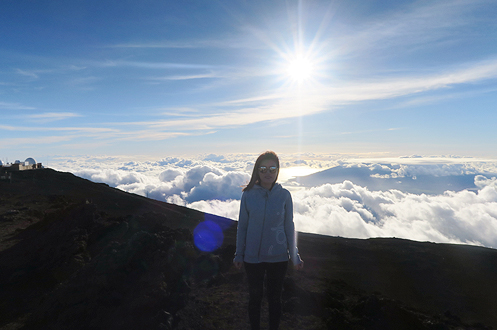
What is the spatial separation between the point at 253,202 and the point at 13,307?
258 inches

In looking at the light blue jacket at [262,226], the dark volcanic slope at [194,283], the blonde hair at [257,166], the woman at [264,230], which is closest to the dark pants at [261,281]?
the woman at [264,230]

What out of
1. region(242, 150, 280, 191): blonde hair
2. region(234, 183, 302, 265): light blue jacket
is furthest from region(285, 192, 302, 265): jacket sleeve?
region(242, 150, 280, 191): blonde hair

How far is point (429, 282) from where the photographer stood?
8055mm

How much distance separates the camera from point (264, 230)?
124 inches

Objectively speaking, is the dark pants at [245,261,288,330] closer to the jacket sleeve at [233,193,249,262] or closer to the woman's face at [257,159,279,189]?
the jacket sleeve at [233,193,249,262]

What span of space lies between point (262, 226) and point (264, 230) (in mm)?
55

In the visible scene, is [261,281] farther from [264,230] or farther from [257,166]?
[257,166]

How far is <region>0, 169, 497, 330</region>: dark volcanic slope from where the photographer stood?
477cm

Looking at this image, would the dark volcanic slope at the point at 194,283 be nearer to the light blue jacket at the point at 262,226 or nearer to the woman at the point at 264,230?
the woman at the point at 264,230

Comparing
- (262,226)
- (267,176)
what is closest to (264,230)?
(262,226)

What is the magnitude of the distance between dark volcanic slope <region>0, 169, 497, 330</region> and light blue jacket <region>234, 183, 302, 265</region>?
2.42 meters

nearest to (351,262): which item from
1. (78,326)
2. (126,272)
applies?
(126,272)

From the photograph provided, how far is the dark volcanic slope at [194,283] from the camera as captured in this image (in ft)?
15.7

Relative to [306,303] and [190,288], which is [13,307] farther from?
[306,303]
